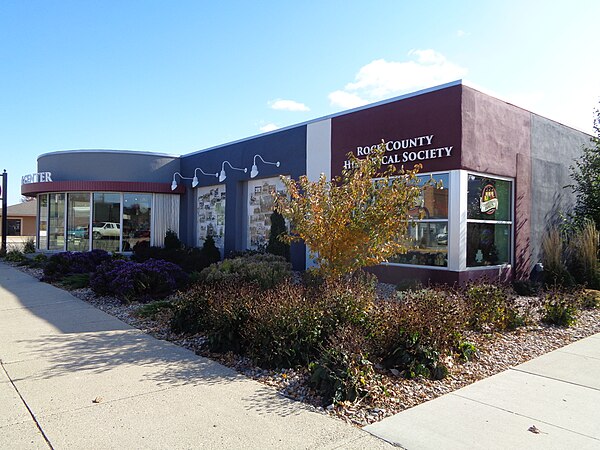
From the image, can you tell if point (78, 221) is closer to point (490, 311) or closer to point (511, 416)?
point (490, 311)

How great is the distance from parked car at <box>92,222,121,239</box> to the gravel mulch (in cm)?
1238

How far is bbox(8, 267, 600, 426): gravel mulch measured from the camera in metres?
4.60

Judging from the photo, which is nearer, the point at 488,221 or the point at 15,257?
the point at 488,221

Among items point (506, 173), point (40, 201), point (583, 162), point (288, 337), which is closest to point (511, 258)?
point (506, 173)

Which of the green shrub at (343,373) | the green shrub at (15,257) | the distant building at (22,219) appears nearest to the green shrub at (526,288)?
the green shrub at (343,373)

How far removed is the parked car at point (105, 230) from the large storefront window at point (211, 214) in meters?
3.39

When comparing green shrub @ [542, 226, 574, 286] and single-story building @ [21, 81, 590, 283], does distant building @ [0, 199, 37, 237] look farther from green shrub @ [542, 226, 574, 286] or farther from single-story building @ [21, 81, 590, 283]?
green shrub @ [542, 226, 574, 286]

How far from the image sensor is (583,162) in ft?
50.2

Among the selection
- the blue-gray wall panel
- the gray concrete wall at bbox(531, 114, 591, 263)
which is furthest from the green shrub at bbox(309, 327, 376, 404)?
the gray concrete wall at bbox(531, 114, 591, 263)

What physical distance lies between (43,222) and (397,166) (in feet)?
60.0

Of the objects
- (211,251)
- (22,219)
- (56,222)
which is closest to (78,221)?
(56,222)

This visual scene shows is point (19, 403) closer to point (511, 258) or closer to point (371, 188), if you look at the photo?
point (371, 188)

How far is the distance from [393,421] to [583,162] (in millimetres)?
14210

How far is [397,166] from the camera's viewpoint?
40.6 ft
